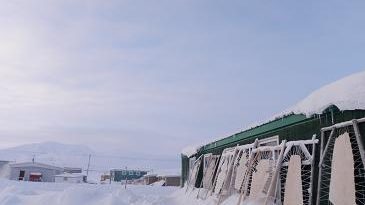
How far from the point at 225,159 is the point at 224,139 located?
1378 millimetres

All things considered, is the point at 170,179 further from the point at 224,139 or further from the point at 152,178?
the point at 224,139

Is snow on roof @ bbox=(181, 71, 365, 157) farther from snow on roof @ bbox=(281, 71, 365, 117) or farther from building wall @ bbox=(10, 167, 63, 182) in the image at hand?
building wall @ bbox=(10, 167, 63, 182)

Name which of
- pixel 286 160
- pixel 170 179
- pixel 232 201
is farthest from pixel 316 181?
pixel 170 179

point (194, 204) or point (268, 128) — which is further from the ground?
point (268, 128)

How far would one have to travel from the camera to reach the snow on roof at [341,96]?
765cm

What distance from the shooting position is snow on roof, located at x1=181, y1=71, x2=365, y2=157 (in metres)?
7.66

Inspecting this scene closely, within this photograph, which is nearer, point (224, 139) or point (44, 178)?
point (224, 139)

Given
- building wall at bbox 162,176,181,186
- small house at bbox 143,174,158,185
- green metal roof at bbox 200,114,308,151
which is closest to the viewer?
green metal roof at bbox 200,114,308,151

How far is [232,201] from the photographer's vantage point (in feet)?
42.7

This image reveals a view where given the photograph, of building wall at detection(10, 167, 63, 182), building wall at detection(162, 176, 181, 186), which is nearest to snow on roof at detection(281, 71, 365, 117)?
building wall at detection(162, 176, 181, 186)

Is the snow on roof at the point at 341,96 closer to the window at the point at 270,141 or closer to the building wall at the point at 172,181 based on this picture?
the window at the point at 270,141

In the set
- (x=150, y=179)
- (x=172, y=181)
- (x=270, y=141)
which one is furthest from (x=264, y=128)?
(x=150, y=179)

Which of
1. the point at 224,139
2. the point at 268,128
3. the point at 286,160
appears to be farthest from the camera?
the point at 224,139

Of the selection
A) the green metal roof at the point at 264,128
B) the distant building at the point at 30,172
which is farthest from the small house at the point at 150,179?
the green metal roof at the point at 264,128
